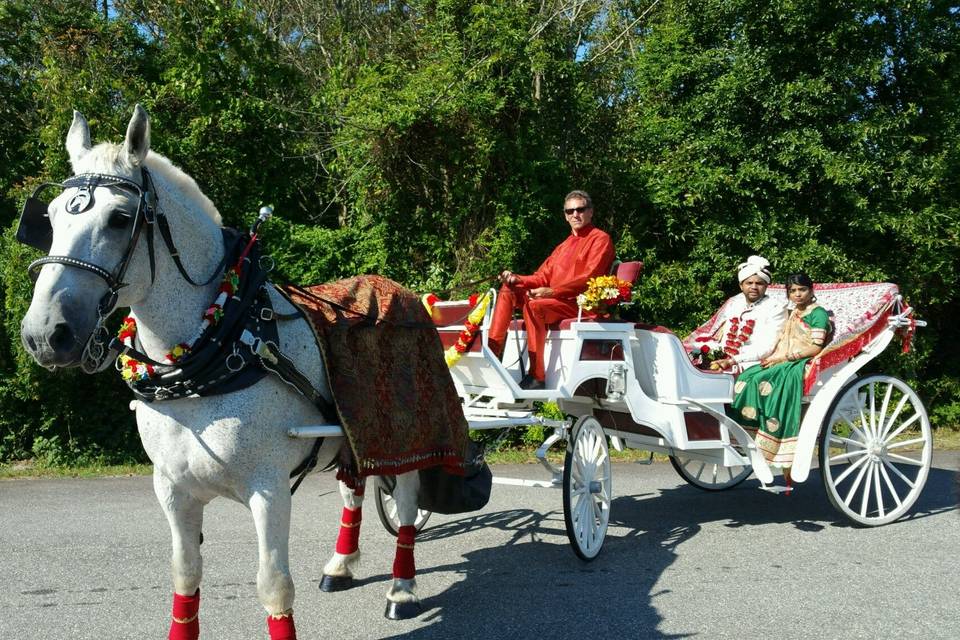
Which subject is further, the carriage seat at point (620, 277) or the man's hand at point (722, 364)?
the man's hand at point (722, 364)

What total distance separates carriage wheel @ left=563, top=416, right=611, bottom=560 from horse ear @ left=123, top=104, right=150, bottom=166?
10.1ft

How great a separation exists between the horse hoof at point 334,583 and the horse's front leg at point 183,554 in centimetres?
137

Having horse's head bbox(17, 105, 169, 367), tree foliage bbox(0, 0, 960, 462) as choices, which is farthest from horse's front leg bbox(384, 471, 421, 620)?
tree foliage bbox(0, 0, 960, 462)

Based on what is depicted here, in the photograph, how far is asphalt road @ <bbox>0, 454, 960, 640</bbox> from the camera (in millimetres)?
3945

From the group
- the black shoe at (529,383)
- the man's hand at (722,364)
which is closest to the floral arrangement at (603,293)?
the black shoe at (529,383)

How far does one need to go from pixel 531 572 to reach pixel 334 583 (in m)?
1.17

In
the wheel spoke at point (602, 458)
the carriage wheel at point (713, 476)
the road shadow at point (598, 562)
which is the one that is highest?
the wheel spoke at point (602, 458)

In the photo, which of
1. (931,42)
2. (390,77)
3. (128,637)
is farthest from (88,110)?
(931,42)

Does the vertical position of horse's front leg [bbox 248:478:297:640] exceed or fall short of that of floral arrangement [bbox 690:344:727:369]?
it falls short

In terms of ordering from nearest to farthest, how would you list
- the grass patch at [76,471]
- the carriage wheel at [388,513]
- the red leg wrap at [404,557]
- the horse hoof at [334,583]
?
1. the red leg wrap at [404,557]
2. the horse hoof at [334,583]
3. the carriage wheel at [388,513]
4. the grass patch at [76,471]

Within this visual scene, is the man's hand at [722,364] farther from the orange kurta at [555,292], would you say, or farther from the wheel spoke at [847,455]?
the orange kurta at [555,292]

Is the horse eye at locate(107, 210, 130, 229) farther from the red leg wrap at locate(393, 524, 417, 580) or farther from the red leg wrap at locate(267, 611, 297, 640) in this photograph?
the red leg wrap at locate(393, 524, 417, 580)

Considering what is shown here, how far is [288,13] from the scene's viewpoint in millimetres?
15664

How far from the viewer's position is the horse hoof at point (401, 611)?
4.05m
